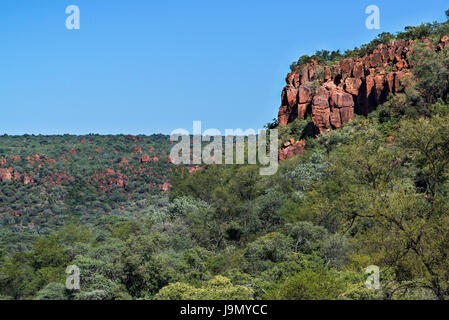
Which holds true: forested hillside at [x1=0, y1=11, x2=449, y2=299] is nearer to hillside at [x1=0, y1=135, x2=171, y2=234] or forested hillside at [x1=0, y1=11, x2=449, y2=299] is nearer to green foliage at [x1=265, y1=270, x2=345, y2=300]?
green foliage at [x1=265, y1=270, x2=345, y2=300]

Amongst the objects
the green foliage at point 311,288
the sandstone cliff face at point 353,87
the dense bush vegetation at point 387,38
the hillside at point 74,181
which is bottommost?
the green foliage at point 311,288

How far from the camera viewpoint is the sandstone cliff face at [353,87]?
45906mm

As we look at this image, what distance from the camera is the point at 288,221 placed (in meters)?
29.3

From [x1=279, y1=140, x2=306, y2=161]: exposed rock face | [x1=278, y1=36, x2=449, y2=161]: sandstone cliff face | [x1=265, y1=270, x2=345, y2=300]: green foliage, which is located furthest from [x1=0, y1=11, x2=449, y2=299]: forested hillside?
[x1=278, y1=36, x2=449, y2=161]: sandstone cliff face

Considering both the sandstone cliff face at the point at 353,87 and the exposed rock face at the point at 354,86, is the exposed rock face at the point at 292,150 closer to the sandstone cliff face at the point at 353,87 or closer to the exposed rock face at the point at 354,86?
the sandstone cliff face at the point at 353,87

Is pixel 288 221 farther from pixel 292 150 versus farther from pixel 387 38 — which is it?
pixel 387 38

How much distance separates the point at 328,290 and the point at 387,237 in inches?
89.0

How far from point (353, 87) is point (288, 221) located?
23806 millimetres

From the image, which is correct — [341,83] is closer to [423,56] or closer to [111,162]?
A: [423,56]

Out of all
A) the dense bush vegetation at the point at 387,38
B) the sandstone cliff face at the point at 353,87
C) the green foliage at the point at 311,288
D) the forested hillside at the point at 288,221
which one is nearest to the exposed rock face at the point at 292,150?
the sandstone cliff face at the point at 353,87

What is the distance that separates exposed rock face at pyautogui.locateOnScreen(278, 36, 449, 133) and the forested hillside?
105 centimetres

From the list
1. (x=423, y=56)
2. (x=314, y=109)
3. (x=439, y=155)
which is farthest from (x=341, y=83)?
(x=439, y=155)

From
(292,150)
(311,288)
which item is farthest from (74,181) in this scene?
(311,288)

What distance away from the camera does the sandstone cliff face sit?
45906mm
